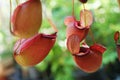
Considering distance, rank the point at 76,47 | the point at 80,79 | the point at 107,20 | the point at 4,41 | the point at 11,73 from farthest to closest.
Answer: the point at 11,73, the point at 80,79, the point at 4,41, the point at 107,20, the point at 76,47

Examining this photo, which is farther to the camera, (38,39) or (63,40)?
(63,40)

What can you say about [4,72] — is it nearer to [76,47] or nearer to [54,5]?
[54,5]

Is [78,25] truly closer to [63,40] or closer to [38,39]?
[38,39]

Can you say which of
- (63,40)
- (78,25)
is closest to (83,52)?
(78,25)

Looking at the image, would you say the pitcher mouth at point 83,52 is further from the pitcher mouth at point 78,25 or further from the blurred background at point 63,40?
the blurred background at point 63,40

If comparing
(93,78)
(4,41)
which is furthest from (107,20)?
(4,41)

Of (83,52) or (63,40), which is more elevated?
(83,52)

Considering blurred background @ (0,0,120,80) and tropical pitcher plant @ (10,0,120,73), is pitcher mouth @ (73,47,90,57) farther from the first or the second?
blurred background @ (0,0,120,80)
